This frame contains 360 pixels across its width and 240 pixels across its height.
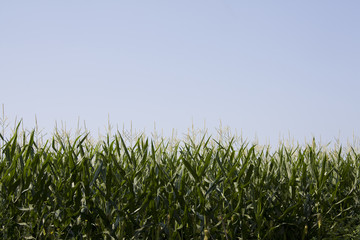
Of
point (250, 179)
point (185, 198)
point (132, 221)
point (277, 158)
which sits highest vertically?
point (277, 158)

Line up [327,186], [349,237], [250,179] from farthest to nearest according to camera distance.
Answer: [327,186]
[349,237]
[250,179]

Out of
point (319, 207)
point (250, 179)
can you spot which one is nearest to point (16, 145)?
point (250, 179)

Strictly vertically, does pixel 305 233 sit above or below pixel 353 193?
below

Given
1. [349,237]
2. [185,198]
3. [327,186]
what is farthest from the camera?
[327,186]

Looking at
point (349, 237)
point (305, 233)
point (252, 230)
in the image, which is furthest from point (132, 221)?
point (349, 237)

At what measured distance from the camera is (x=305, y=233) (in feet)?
12.2

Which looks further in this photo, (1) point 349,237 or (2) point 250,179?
(1) point 349,237

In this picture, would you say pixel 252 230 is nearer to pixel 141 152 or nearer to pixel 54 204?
pixel 141 152

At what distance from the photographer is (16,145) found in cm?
363

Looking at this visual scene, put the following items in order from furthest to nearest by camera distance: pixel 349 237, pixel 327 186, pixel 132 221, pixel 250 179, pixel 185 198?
1. pixel 327 186
2. pixel 349 237
3. pixel 250 179
4. pixel 185 198
5. pixel 132 221

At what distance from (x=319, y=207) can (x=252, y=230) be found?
2.65ft

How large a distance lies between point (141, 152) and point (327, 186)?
6.50 feet

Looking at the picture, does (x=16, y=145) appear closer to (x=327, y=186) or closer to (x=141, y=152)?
(x=141, y=152)

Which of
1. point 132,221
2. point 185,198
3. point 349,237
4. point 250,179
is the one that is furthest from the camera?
point 349,237
